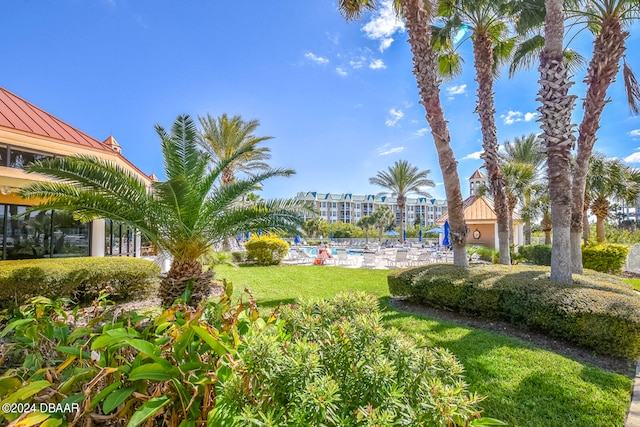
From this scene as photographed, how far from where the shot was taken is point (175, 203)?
19.2 ft

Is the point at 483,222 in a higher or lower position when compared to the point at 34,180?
lower

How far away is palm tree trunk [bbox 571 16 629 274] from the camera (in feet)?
26.8

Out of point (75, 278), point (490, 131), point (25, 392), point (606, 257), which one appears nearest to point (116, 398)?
point (25, 392)

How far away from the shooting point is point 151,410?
1438 millimetres

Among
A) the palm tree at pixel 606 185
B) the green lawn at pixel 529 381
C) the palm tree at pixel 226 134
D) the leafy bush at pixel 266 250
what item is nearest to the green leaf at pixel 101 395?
the green lawn at pixel 529 381

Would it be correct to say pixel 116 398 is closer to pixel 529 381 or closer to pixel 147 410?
pixel 147 410

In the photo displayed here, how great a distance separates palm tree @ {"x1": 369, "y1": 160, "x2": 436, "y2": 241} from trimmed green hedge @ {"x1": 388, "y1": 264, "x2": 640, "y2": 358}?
28.3 meters

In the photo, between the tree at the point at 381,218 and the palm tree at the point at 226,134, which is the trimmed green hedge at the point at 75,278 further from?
the tree at the point at 381,218

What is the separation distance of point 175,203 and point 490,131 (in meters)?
11.0

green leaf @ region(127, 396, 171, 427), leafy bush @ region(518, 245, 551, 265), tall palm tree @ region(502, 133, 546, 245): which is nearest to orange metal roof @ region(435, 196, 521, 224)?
tall palm tree @ region(502, 133, 546, 245)

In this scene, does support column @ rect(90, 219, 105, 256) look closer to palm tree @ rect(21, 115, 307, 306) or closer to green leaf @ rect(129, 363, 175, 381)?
palm tree @ rect(21, 115, 307, 306)

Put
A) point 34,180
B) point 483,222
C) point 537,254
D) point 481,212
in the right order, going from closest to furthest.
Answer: point 34,180, point 537,254, point 483,222, point 481,212

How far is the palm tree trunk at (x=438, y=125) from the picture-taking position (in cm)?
846

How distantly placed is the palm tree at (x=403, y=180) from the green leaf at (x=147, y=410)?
118ft
